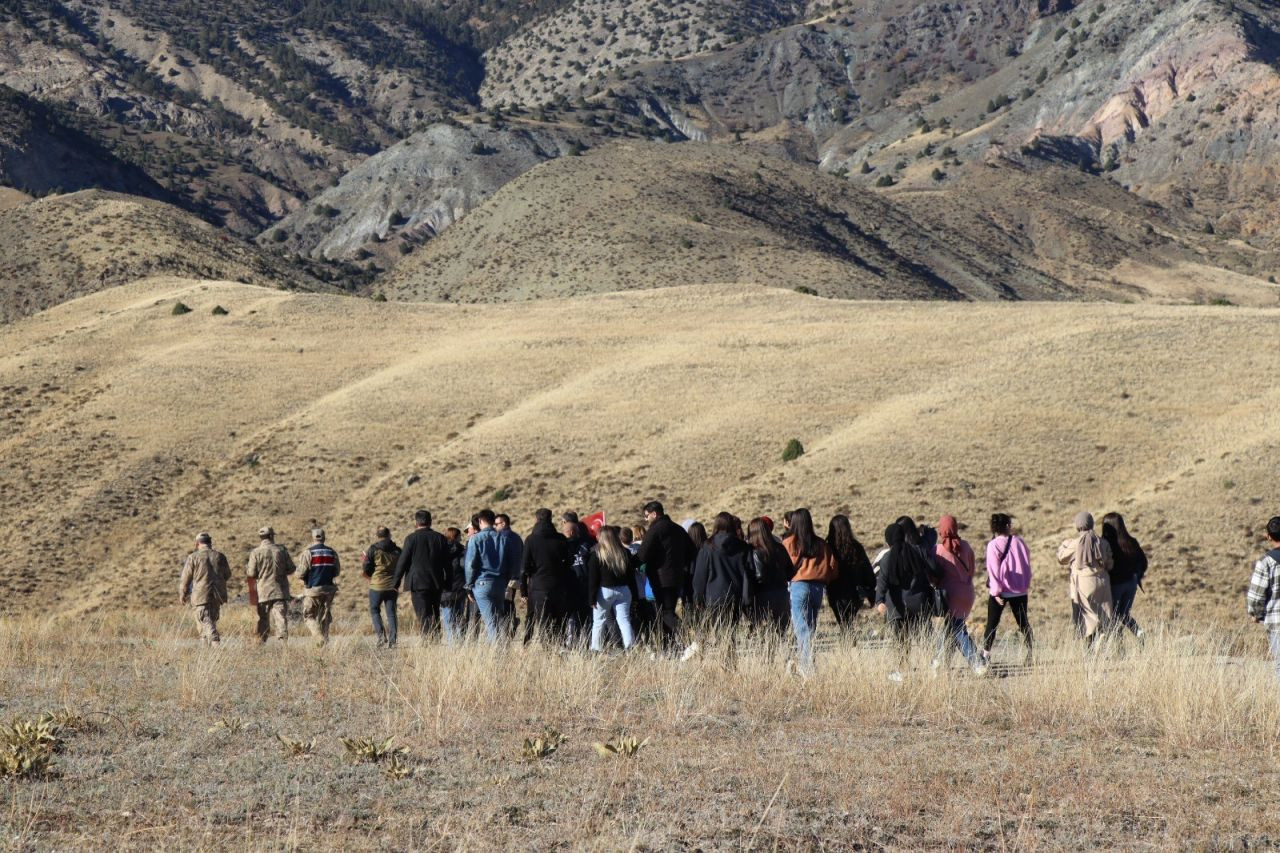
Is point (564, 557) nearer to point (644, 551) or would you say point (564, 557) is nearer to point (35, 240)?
point (644, 551)

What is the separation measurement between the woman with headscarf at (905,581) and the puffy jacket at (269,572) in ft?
26.9

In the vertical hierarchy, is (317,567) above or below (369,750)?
above

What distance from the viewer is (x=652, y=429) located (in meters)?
40.0

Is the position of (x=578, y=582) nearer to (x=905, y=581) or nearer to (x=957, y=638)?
(x=905, y=581)

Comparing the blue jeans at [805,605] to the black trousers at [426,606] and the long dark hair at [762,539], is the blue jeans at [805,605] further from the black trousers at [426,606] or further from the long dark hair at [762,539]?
the black trousers at [426,606]

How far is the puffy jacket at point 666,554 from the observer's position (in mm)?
14672

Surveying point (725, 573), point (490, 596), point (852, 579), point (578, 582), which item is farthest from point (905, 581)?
point (490, 596)

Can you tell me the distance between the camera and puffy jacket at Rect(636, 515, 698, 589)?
14.7 metres

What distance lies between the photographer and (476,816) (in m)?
7.48

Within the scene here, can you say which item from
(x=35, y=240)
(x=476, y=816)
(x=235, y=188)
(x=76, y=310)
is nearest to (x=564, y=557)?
(x=476, y=816)

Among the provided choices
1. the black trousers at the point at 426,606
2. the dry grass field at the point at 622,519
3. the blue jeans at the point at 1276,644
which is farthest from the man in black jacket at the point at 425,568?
the blue jeans at the point at 1276,644

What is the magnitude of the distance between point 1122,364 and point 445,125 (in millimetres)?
143538

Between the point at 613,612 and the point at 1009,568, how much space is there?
414 cm

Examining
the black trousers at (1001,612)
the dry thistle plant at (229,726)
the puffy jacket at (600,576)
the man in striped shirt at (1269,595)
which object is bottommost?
the dry thistle plant at (229,726)
